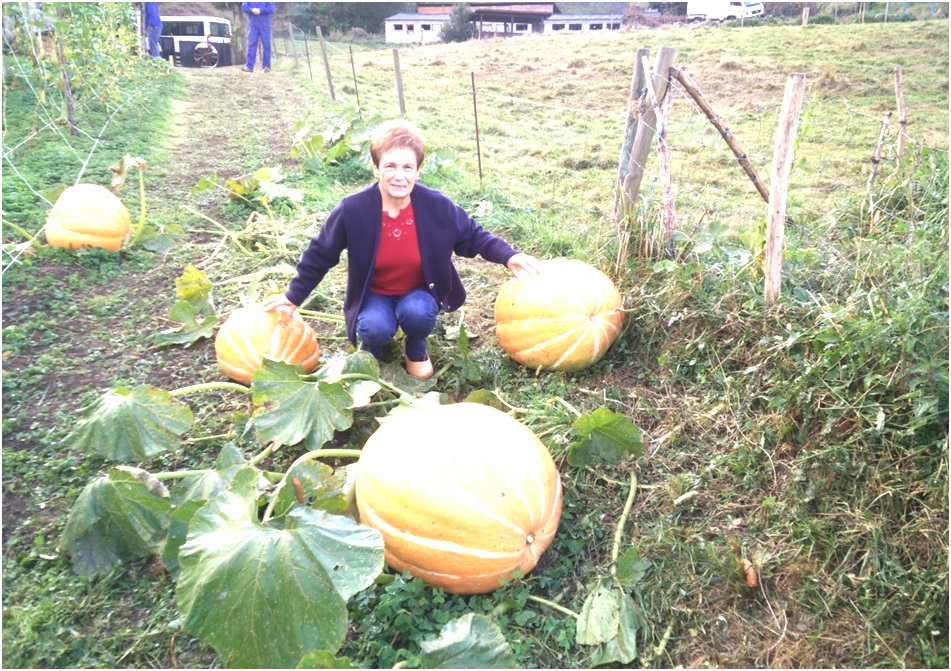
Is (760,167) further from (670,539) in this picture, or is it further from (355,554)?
(355,554)

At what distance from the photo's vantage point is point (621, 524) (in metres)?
2.10

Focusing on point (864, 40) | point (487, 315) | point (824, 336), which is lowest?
point (487, 315)

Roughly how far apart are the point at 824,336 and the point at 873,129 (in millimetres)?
6113

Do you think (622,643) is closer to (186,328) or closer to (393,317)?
(393,317)

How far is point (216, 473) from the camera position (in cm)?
A: 207

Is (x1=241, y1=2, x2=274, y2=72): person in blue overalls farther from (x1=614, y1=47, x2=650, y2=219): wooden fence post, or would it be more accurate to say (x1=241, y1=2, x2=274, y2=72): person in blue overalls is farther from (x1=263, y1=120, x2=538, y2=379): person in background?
(x1=263, y1=120, x2=538, y2=379): person in background

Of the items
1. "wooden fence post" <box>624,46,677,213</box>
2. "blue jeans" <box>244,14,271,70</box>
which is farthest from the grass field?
"blue jeans" <box>244,14,271,70</box>

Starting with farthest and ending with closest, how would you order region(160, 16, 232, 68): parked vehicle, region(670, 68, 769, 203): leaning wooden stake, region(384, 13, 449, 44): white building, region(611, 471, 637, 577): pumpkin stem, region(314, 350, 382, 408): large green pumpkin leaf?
region(160, 16, 232, 68): parked vehicle
region(384, 13, 449, 44): white building
region(670, 68, 769, 203): leaning wooden stake
region(314, 350, 382, 408): large green pumpkin leaf
region(611, 471, 637, 577): pumpkin stem

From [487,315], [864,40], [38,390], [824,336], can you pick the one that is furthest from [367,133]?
[864,40]

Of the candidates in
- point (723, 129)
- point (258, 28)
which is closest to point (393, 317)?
point (723, 129)

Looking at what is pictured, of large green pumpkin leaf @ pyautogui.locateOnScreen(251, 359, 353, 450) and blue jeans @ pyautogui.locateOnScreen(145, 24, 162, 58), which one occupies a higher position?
blue jeans @ pyautogui.locateOnScreen(145, 24, 162, 58)

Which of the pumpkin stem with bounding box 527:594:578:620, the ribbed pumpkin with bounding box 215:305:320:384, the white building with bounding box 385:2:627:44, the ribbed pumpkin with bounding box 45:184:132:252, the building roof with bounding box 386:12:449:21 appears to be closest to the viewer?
the pumpkin stem with bounding box 527:594:578:620

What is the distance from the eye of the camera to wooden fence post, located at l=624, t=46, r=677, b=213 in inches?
126

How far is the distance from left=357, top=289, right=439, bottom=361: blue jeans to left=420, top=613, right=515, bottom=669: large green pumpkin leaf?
140 cm
